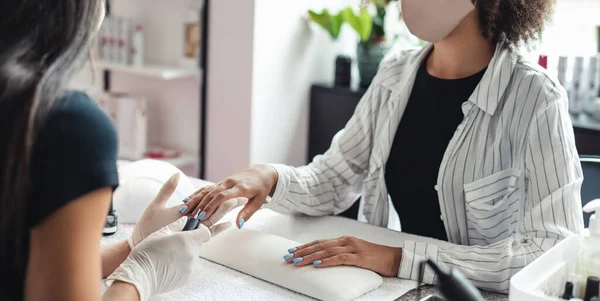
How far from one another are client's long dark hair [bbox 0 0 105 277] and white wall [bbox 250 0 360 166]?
2.09 m

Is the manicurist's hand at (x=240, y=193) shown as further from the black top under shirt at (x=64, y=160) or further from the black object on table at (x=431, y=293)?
the black top under shirt at (x=64, y=160)

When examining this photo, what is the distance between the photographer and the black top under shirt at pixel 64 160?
0.82m

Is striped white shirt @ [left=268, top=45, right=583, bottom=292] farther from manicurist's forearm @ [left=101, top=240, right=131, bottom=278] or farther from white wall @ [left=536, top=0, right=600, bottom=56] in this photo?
white wall @ [left=536, top=0, right=600, bottom=56]

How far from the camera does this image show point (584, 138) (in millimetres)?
2340

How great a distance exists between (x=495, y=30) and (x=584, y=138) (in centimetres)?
93

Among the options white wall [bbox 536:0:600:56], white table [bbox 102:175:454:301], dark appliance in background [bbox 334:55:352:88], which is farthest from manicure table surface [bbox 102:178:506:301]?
dark appliance in background [bbox 334:55:352:88]

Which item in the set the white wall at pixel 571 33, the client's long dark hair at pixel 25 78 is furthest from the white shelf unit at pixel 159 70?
the client's long dark hair at pixel 25 78

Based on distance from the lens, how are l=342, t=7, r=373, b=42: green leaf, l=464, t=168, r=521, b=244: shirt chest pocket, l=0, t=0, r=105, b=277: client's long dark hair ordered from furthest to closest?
l=342, t=7, r=373, b=42: green leaf < l=464, t=168, r=521, b=244: shirt chest pocket < l=0, t=0, r=105, b=277: client's long dark hair

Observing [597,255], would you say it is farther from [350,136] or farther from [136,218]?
[136,218]

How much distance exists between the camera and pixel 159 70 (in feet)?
10.4

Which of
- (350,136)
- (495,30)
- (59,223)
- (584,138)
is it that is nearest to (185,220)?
(59,223)

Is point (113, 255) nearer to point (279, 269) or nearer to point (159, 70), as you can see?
point (279, 269)

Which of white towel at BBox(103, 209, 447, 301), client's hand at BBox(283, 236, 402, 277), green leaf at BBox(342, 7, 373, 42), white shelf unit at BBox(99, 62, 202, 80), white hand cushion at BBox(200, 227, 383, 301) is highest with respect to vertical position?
green leaf at BBox(342, 7, 373, 42)

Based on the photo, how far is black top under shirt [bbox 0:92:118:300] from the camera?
0.82 meters
